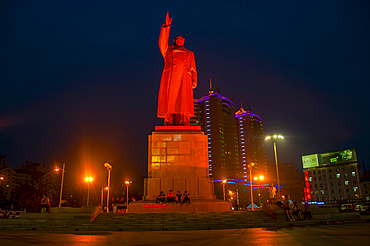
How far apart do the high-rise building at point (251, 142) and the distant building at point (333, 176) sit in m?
48.0

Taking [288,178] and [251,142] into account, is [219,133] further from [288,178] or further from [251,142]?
[288,178]

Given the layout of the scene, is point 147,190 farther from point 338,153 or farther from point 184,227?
point 338,153

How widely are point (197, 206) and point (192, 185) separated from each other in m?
1.88

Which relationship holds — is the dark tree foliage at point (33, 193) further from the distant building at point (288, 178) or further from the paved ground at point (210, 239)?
the distant building at point (288, 178)

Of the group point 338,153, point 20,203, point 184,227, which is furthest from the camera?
point 338,153

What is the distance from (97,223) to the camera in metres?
14.3

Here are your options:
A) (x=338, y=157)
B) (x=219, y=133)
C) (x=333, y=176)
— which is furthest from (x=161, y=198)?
(x=219, y=133)

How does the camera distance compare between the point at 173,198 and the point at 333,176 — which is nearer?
the point at 173,198

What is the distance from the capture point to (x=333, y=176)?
290 ft

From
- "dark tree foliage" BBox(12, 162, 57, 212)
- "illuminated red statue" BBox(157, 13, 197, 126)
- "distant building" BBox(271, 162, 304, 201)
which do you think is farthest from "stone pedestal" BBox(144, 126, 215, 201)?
"distant building" BBox(271, 162, 304, 201)

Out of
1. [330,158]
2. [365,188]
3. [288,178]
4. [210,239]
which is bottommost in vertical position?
[210,239]

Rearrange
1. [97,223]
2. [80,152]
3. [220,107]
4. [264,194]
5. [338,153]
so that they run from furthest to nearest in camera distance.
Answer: [220,107], [264,194], [338,153], [80,152], [97,223]

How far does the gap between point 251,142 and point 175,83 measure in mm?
132654

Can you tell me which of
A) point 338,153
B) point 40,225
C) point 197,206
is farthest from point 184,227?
point 338,153
